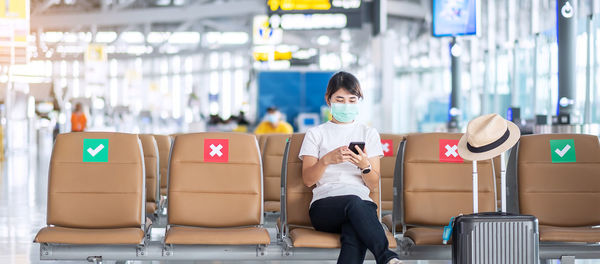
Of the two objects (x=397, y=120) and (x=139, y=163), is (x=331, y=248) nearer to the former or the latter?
(x=139, y=163)

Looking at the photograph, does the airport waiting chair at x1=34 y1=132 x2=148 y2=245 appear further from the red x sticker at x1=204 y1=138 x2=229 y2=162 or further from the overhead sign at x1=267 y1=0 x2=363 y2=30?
the overhead sign at x1=267 y1=0 x2=363 y2=30

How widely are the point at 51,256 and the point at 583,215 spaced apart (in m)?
3.13

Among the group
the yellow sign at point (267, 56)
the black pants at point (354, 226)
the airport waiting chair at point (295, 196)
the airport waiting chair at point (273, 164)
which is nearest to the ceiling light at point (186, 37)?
the yellow sign at point (267, 56)

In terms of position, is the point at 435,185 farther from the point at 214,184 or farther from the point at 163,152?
the point at 163,152

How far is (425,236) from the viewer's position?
408cm

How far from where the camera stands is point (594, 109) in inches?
470

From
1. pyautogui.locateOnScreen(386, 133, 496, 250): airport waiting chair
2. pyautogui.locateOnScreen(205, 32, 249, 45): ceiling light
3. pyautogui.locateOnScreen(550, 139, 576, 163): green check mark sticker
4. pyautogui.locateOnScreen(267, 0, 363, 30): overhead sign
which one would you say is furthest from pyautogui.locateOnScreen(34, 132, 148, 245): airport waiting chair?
pyautogui.locateOnScreen(205, 32, 249, 45): ceiling light

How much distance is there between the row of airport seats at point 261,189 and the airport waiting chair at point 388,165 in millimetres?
1129

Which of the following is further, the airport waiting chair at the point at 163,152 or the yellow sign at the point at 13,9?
the yellow sign at the point at 13,9

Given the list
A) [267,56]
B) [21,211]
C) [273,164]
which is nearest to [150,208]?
[273,164]

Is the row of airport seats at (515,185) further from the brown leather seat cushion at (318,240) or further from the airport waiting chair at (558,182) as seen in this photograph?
the brown leather seat cushion at (318,240)

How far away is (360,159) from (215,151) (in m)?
0.99

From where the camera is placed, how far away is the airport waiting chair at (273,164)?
5.85 m

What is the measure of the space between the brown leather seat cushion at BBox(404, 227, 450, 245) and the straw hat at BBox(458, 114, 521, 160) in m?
0.50
